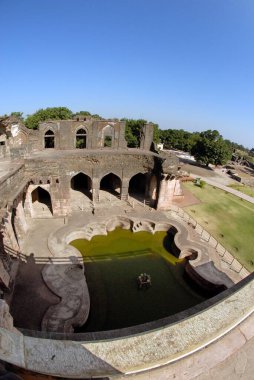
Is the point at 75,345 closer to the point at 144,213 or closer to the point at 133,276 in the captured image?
the point at 133,276

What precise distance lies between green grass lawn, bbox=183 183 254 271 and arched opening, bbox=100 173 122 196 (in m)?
6.36

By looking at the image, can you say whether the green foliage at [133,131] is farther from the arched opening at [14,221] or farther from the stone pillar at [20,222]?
the arched opening at [14,221]

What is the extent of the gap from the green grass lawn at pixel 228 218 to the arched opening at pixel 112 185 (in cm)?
636

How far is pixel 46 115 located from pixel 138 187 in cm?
2147

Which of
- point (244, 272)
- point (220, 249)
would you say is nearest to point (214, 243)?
point (220, 249)

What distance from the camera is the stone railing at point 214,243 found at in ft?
42.4

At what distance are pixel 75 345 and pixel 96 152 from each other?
15502mm

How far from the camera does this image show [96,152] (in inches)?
683

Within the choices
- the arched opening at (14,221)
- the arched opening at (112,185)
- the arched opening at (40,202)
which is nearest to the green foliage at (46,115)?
the arched opening at (112,185)

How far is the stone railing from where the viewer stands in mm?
12927

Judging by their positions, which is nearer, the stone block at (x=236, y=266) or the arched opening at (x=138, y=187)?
the stone block at (x=236, y=266)

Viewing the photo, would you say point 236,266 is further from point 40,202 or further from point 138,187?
point 40,202

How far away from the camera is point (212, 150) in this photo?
33.4 m

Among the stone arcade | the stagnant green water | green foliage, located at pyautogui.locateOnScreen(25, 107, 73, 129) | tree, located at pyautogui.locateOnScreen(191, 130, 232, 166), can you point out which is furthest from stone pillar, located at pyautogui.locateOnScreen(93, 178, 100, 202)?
tree, located at pyautogui.locateOnScreen(191, 130, 232, 166)
